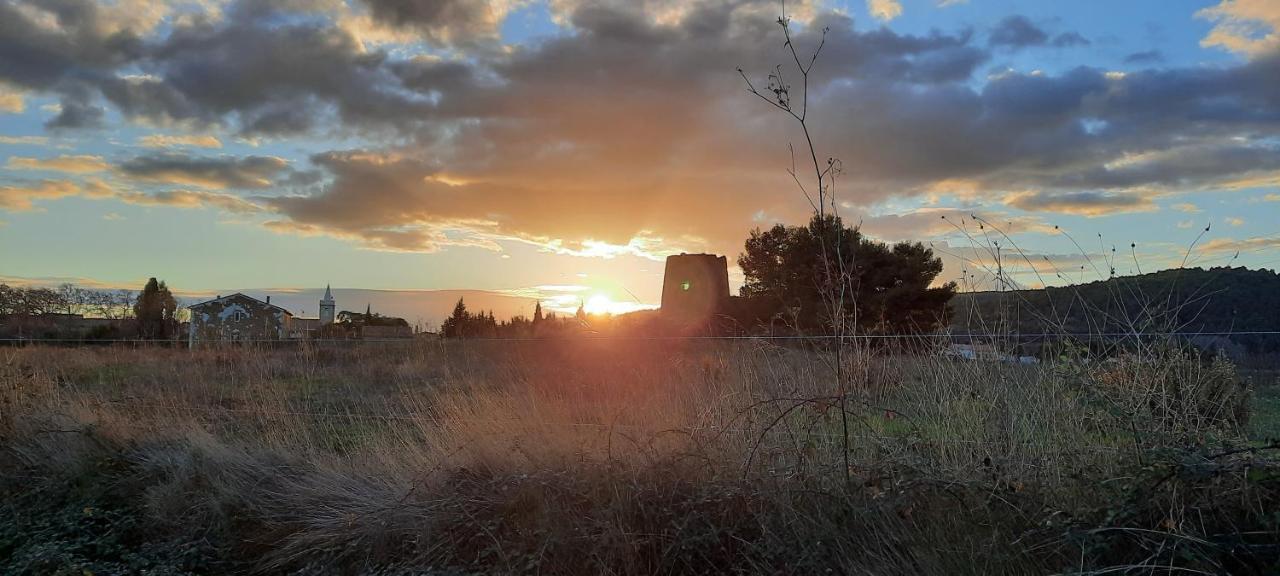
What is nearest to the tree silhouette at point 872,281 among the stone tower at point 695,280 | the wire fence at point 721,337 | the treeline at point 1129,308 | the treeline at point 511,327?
the stone tower at point 695,280

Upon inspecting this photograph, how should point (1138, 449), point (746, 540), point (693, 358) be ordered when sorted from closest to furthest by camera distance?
point (1138, 449) < point (746, 540) < point (693, 358)

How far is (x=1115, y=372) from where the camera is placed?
445cm

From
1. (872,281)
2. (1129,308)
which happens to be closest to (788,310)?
(1129,308)

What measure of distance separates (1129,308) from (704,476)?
115 inches

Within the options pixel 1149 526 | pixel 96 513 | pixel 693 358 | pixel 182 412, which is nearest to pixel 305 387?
pixel 182 412

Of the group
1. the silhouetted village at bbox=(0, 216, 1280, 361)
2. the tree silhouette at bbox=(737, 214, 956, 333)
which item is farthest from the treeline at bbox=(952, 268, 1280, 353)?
the tree silhouette at bbox=(737, 214, 956, 333)

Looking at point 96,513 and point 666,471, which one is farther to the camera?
point 96,513

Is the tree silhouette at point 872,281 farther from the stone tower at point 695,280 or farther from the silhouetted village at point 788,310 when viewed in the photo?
the stone tower at point 695,280

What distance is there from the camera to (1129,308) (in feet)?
16.0

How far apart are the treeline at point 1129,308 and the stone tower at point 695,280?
1233 inches

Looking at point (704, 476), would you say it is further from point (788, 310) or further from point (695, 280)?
point (695, 280)

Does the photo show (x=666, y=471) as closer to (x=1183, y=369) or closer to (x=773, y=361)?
(x=773, y=361)

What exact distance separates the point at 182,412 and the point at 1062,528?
8.32 metres

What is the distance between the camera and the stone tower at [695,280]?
38.2 metres
